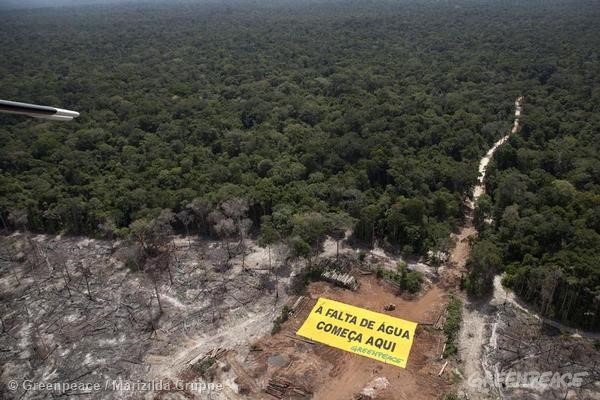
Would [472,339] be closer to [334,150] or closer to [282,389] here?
[282,389]

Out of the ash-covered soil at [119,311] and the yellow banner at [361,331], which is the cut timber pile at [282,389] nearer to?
the ash-covered soil at [119,311]

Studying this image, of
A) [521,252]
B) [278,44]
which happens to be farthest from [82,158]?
[278,44]

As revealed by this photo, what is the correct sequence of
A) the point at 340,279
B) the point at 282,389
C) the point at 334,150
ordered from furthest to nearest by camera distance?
1. the point at 334,150
2. the point at 340,279
3. the point at 282,389

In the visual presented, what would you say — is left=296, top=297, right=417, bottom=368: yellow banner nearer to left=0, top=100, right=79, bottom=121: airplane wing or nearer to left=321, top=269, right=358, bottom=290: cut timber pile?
left=321, top=269, right=358, bottom=290: cut timber pile

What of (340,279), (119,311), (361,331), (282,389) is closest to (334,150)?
(340,279)

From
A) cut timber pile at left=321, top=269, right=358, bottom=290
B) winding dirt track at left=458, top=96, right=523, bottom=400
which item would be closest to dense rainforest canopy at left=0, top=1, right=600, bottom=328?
winding dirt track at left=458, top=96, right=523, bottom=400
